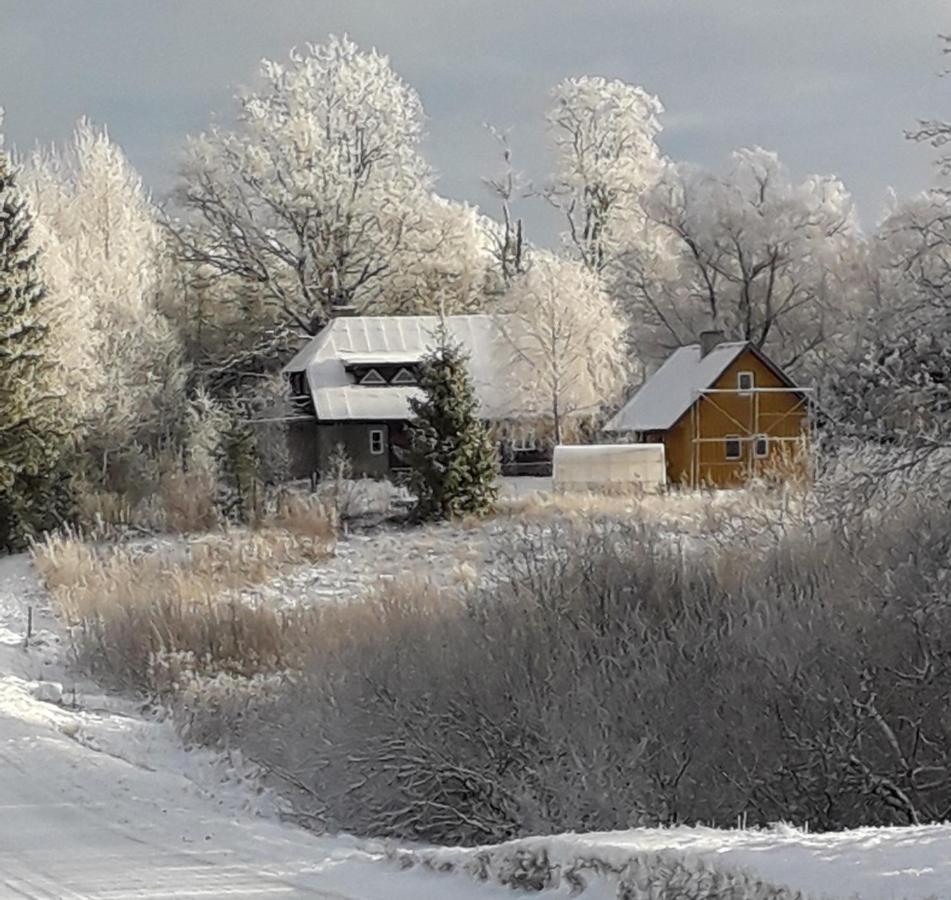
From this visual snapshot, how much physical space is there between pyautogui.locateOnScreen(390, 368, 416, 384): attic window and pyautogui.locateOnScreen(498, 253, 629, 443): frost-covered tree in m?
3.52

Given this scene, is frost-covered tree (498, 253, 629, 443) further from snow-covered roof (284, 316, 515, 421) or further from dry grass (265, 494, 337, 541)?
dry grass (265, 494, 337, 541)

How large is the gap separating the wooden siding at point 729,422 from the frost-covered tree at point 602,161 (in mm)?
13034

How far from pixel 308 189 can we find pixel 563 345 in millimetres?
12270

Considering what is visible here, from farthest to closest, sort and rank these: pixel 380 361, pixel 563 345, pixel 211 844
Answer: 1. pixel 380 361
2. pixel 563 345
3. pixel 211 844

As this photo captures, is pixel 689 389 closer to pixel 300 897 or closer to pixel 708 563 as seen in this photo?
pixel 708 563

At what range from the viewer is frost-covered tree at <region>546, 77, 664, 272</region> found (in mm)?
55625

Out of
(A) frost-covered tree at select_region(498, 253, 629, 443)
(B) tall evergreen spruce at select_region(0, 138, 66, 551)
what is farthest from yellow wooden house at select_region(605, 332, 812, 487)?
(B) tall evergreen spruce at select_region(0, 138, 66, 551)

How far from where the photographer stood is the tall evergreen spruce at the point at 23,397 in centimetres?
3148

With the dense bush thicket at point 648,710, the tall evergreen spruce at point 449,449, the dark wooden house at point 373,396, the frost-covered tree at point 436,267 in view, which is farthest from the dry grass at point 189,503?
the frost-covered tree at point 436,267

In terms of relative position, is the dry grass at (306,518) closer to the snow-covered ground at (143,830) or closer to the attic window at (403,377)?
the attic window at (403,377)

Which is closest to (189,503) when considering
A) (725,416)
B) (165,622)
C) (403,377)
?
(403,377)

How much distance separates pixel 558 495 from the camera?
1405 inches

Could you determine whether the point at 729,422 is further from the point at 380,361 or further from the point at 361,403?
the point at 361,403

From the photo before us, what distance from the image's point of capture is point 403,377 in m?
48.3
